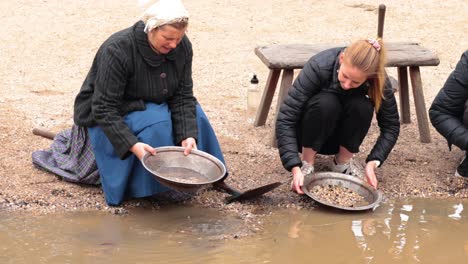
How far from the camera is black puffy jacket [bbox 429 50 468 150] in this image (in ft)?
15.4

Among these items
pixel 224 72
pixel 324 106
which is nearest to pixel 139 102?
pixel 324 106

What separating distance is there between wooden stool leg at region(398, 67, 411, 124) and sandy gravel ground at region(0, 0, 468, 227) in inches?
4.1

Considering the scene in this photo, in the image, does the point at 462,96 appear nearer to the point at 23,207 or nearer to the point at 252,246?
the point at 252,246

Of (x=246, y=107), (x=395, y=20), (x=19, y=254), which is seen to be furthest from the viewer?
(x=395, y=20)

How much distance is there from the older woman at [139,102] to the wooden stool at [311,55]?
81 centimetres

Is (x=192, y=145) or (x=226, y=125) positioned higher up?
(x=192, y=145)

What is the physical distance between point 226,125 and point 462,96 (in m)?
1.67

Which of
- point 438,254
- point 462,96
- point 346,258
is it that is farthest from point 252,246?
point 462,96

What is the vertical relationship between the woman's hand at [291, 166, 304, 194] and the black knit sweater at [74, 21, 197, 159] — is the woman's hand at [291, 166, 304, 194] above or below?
below

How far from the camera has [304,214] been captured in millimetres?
4309

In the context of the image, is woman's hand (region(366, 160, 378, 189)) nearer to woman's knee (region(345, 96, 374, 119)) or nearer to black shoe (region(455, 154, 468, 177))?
woman's knee (region(345, 96, 374, 119))

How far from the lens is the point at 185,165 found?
4.28m

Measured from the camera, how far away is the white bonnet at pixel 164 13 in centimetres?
392

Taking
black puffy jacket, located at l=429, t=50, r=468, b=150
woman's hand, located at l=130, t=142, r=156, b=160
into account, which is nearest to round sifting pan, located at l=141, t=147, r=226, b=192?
woman's hand, located at l=130, t=142, r=156, b=160
